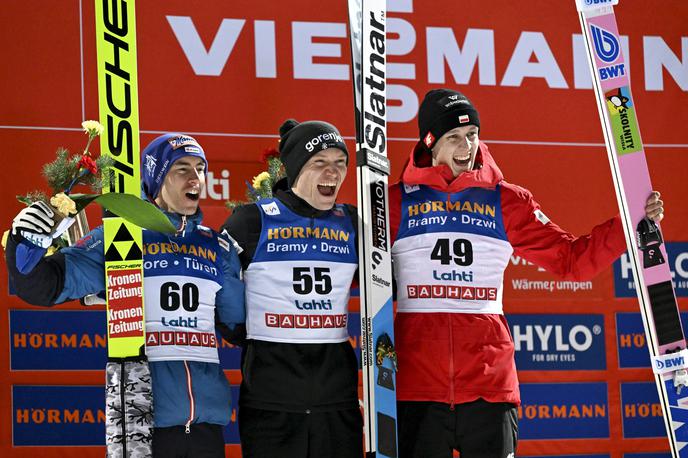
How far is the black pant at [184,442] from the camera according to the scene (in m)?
3.25

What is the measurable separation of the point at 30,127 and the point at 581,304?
2.77 metres

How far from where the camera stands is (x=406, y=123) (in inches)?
205

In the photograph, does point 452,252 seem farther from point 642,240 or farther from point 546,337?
point 546,337

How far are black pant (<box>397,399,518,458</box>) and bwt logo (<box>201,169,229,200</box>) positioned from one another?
6.17ft

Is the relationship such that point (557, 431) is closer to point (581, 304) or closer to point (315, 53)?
point (581, 304)

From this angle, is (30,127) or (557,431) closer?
(30,127)

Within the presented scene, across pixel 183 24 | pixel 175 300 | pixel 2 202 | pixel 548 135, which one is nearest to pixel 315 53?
pixel 183 24

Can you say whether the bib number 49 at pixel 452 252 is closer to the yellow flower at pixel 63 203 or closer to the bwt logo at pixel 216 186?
the yellow flower at pixel 63 203

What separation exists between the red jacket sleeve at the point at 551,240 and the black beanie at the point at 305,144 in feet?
2.04

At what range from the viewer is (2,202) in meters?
4.71

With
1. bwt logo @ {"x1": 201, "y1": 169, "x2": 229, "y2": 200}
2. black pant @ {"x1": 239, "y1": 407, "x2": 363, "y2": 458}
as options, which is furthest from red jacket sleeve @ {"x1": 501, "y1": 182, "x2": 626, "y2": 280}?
bwt logo @ {"x1": 201, "y1": 169, "x2": 229, "y2": 200}

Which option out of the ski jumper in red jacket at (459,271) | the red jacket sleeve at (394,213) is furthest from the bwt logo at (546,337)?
the red jacket sleeve at (394,213)

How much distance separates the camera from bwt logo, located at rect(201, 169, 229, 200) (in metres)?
4.97

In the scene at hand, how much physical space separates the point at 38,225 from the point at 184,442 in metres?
0.79
